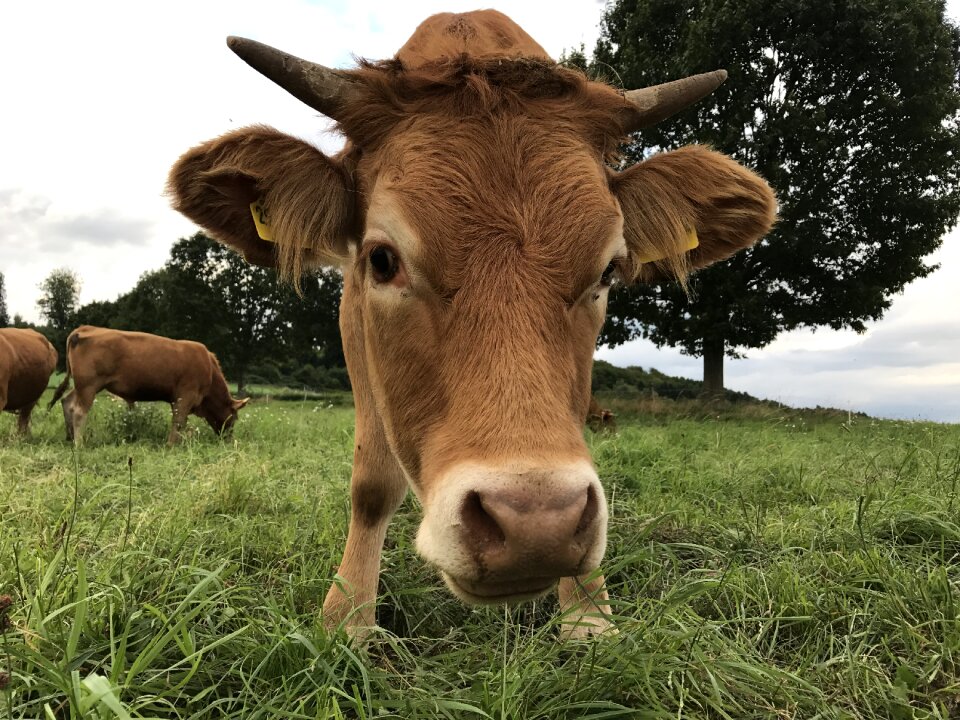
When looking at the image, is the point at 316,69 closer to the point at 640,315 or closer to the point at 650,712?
the point at 650,712

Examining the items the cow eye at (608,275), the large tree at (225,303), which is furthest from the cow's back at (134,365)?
the large tree at (225,303)

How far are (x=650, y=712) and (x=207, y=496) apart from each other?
3.15 m

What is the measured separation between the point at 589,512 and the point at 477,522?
276mm

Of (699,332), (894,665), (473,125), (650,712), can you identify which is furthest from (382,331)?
(699,332)

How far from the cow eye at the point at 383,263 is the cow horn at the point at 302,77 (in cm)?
65

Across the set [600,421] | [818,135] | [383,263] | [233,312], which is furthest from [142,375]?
[233,312]

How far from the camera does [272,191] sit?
2.37 meters

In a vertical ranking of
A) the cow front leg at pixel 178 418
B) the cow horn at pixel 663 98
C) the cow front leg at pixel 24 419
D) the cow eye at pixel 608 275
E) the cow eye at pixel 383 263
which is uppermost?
the cow horn at pixel 663 98

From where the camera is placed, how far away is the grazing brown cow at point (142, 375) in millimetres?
9570

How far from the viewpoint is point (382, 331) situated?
6.75 feet

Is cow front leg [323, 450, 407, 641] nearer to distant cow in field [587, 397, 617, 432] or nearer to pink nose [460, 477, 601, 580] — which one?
pink nose [460, 477, 601, 580]

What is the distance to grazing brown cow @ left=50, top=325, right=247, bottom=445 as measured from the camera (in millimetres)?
9570

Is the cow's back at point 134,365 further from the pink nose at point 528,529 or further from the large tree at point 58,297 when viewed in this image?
the large tree at point 58,297

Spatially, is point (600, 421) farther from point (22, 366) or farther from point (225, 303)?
point (225, 303)
